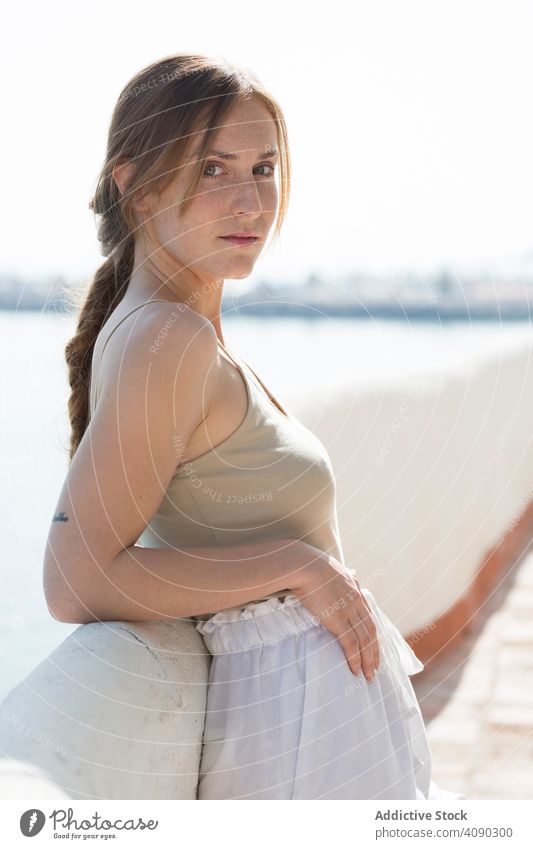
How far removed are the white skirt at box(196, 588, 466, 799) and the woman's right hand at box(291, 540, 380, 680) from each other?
0.04 feet

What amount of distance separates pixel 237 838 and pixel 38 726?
0.70ft

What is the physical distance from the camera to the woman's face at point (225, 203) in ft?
2.87

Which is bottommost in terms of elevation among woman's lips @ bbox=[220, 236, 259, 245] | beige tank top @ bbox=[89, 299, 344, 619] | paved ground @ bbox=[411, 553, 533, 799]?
paved ground @ bbox=[411, 553, 533, 799]

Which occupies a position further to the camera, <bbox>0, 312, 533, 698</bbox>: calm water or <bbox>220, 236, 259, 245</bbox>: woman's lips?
<bbox>0, 312, 533, 698</bbox>: calm water

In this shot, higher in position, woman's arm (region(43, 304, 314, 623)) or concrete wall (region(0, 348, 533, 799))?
woman's arm (region(43, 304, 314, 623))

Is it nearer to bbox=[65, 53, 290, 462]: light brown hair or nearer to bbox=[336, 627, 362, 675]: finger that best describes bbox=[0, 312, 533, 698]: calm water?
bbox=[65, 53, 290, 462]: light brown hair

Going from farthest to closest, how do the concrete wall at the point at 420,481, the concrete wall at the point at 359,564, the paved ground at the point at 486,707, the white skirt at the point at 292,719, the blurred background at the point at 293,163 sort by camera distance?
1. the concrete wall at the point at 420,481
2. the paved ground at the point at 486,707
3. the blurred background at the point at 293,163
4. the white skirt at the point at 292,719
5. the concrete wall at the point at 359,564

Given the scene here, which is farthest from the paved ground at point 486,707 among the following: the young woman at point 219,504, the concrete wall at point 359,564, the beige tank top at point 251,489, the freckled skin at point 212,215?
the freckled skin at point 212,215

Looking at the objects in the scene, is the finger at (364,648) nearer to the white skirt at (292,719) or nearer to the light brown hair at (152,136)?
the white skirt at (292,719)

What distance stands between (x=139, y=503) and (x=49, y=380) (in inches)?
28.2

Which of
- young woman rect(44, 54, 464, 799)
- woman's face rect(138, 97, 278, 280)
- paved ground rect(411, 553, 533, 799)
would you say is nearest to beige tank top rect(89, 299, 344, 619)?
young woman rect(44, 54, 464, 799)

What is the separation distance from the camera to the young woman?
765mm

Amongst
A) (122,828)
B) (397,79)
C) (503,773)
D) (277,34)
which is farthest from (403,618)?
(122,828)

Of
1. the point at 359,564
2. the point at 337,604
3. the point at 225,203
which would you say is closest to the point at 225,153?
the point at 225,203
